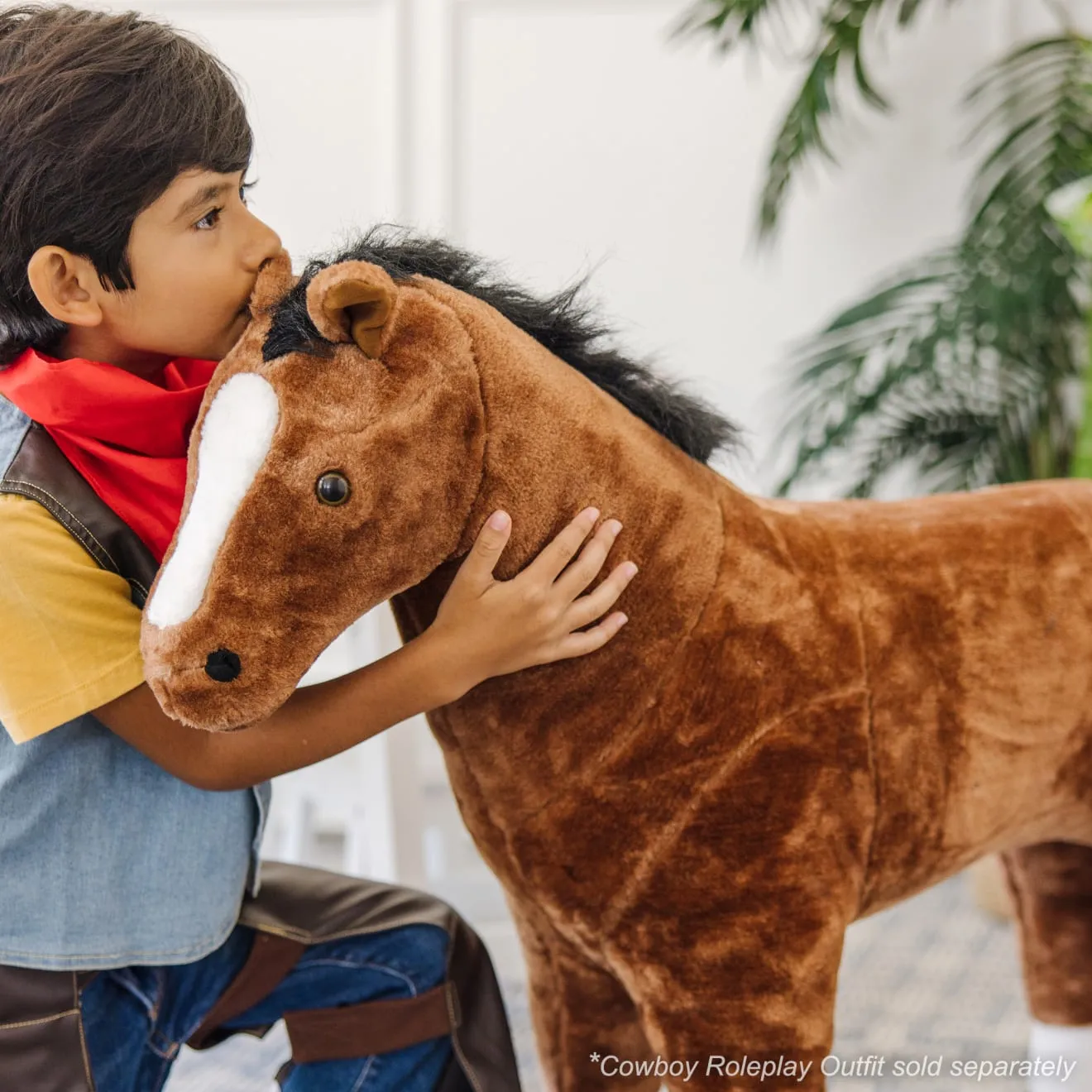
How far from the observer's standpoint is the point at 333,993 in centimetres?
91

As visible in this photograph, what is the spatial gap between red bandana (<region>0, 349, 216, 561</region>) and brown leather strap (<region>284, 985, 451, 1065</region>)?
1.20 ft

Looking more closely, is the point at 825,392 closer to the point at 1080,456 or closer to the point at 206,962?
the point at 1080,456

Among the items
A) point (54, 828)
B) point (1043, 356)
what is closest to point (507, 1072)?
point (54, 828)

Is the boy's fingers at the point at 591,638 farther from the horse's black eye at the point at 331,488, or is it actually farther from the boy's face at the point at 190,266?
the boy's face at the point at 190,266

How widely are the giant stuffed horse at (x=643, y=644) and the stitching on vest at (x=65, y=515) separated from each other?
12 centimetres

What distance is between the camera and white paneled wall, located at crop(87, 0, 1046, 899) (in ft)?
6.31

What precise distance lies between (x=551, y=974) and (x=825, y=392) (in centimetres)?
105

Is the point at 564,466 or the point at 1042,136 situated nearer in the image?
the point at 564,466

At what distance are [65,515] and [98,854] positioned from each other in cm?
23

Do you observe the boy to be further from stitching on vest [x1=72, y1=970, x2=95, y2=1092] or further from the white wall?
the white wall

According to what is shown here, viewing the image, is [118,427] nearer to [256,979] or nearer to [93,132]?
[93,132]

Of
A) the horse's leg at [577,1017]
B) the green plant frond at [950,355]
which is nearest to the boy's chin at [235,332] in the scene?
the horse's leg at [577,1017]

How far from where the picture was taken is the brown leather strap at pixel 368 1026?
0.90 meters

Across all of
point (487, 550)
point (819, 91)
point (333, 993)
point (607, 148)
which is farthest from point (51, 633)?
point (607, 148)
